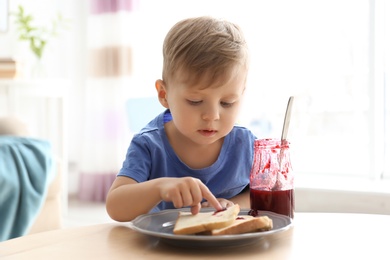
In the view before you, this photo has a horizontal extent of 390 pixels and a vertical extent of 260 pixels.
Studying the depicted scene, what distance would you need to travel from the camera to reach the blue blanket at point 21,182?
2.40m

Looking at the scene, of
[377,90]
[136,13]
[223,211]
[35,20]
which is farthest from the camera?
[35,20]

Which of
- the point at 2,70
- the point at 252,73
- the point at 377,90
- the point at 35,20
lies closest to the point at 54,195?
the point at 2,70

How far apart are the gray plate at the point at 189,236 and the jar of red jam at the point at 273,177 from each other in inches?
1.4

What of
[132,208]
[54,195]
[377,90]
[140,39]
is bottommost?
[54,195]

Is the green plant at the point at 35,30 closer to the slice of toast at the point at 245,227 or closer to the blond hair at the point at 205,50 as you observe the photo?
the blond hair at the point at 205,50

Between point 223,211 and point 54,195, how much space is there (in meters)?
2.01

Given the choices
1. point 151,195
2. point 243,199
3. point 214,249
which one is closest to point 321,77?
point 243,199

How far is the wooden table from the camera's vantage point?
88 cm

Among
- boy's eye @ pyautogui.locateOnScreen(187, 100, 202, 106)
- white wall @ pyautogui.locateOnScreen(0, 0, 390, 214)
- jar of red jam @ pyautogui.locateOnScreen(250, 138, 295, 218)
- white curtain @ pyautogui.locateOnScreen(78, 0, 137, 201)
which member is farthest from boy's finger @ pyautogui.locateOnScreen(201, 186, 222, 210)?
white wall @ pyautogui.locateOnScreen(0, 0, 390, 214)

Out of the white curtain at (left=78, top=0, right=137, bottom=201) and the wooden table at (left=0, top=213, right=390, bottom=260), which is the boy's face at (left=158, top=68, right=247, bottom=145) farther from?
the white curtain at (left=78, top=0, right=137, bottom=201)

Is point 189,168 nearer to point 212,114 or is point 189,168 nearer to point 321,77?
point 212,114

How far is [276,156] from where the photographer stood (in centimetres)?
110

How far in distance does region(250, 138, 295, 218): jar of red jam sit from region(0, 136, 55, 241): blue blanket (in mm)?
1554

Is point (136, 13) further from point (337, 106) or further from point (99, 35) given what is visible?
point (337, 106)
